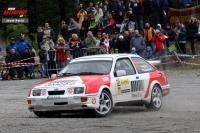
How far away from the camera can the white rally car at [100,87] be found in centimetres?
1373

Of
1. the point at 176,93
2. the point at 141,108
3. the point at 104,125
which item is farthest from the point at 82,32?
the point at 104,125

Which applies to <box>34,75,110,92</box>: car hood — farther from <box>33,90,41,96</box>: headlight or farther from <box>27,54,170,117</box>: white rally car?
<box>33,90,41,96</box>: headlight

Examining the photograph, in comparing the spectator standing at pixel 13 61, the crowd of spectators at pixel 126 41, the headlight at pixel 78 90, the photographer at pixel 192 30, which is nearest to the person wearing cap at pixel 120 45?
the crowd of spectators at pixel 126 41

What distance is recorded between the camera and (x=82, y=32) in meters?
32.6

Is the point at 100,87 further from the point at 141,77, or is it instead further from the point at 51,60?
the point at 51,60

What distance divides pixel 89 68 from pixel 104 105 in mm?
1304

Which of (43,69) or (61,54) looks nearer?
(61,54)

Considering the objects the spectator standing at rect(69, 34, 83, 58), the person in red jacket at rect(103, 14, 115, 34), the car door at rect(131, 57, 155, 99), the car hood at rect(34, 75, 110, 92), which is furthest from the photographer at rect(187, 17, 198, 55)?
the car hood at rect(34, 75, 110, 92)

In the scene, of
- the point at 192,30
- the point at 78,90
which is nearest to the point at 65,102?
the point at 78,90

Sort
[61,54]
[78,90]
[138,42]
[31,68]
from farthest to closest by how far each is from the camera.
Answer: [31,68] → [61,54] → [138,42] → [78,90]

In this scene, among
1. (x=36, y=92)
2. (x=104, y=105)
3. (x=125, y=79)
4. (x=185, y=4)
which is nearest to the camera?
(x=104, y=105)

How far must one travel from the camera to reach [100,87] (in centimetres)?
1395

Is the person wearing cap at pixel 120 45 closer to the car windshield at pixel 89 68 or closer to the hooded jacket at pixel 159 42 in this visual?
the hooded jacket at pixel 159 42

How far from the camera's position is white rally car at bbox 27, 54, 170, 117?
1373 centimetres
